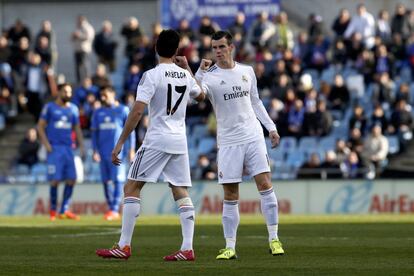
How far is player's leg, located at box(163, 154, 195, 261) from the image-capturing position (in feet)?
42.8

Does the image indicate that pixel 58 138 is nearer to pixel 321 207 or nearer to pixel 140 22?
pixel 321 207

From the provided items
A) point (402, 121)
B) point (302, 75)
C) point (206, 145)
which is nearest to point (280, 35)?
point (302, 75)

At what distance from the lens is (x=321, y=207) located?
28453mm

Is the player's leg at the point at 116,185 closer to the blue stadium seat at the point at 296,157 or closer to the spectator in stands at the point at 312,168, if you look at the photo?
the spectator in stands at the point at 312,168

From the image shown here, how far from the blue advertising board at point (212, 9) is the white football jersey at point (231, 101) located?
63.7 feet

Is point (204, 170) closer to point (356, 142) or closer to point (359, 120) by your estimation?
point (356, 142)

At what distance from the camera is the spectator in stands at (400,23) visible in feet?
108

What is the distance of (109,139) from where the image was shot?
23938 mm

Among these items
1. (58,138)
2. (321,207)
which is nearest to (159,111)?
(58,138)

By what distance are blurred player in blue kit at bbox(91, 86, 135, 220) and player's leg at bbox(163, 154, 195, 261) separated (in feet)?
34.8

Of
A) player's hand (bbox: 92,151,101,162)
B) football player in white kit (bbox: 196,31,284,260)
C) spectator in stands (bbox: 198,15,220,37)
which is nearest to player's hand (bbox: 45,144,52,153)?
player's hand (bbox: 92,151,101,162)

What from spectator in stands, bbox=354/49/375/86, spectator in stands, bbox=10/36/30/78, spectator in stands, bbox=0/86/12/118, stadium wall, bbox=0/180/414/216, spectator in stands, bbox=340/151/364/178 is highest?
spectator in stands, bbox=10/36/30/78

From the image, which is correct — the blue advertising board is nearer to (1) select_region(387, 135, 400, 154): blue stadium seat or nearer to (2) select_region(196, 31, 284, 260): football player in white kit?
(1) select_region(387, 135, 400, 154): blue stadium seat

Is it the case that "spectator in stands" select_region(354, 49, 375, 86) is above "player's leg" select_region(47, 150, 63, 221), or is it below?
above
